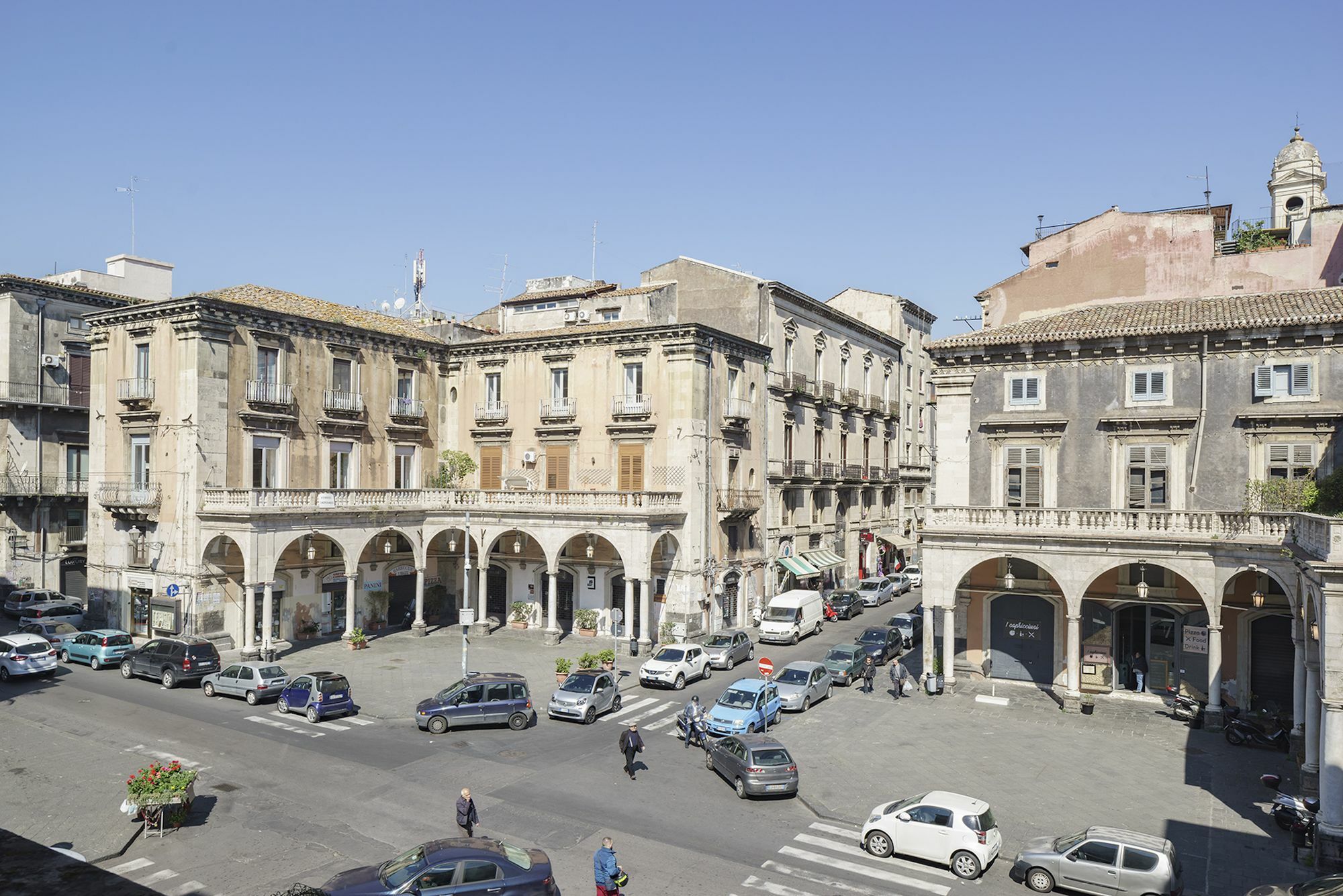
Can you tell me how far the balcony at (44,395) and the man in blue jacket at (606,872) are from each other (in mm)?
45543

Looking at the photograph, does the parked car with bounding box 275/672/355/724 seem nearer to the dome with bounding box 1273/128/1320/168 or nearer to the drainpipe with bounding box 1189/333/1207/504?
the drainpipe with bounding box 1189/333/1207/504

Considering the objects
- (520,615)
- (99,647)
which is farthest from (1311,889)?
(99,647)

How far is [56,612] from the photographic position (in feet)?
143

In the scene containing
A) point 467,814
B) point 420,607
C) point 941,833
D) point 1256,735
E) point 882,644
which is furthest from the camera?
point 420,607

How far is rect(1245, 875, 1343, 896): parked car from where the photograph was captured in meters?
15.7

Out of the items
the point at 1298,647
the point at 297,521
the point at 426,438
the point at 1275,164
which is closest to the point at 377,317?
the point at 426,438

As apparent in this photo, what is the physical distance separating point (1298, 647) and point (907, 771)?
12.3 m

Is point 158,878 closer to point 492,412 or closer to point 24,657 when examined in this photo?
point 24,657

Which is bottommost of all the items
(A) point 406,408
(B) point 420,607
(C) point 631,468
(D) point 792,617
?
(D) point 792,617

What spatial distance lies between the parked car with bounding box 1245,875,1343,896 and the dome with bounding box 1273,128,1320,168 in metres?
44.0

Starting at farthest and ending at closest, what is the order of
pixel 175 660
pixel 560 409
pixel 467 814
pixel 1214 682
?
pixel 560 409, pixel 175 660, pixel 1214 682, pixel 467 814

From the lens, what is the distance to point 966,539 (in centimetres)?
3400

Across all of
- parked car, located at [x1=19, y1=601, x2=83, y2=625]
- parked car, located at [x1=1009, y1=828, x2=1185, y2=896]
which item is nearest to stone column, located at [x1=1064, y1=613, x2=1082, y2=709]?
parked car, located at [x1=1009, y1=828, x2=1185, y2=896]

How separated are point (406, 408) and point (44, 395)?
19.1 meters
